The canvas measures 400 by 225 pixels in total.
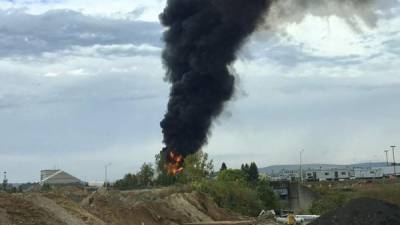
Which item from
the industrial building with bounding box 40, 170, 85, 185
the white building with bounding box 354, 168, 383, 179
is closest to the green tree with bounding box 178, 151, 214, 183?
the industrial building with bounding box 40, 170, 85, 185

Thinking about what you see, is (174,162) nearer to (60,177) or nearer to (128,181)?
(128,181)

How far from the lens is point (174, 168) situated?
86.9 metres

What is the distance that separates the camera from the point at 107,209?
4406 centimetres

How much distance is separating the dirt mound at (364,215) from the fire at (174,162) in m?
51.9

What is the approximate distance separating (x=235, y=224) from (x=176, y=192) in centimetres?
1985

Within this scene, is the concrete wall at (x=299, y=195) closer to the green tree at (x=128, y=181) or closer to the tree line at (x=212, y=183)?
the tree line at (x=212, y=183)

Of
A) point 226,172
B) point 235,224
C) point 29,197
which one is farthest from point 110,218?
point 226,172

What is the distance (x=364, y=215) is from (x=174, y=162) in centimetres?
5538

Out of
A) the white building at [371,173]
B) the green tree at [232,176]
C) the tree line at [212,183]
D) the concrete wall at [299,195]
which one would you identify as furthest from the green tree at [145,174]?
the white building at [371,173]

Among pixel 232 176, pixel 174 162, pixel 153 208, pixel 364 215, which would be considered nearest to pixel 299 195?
pixel 232 176

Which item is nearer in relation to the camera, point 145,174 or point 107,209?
point 107,209

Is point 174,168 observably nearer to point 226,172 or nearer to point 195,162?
point 195,162

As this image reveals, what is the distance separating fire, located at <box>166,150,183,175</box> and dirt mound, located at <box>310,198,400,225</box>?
51870mm

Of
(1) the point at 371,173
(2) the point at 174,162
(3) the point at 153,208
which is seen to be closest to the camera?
(3) the point at 153,208
